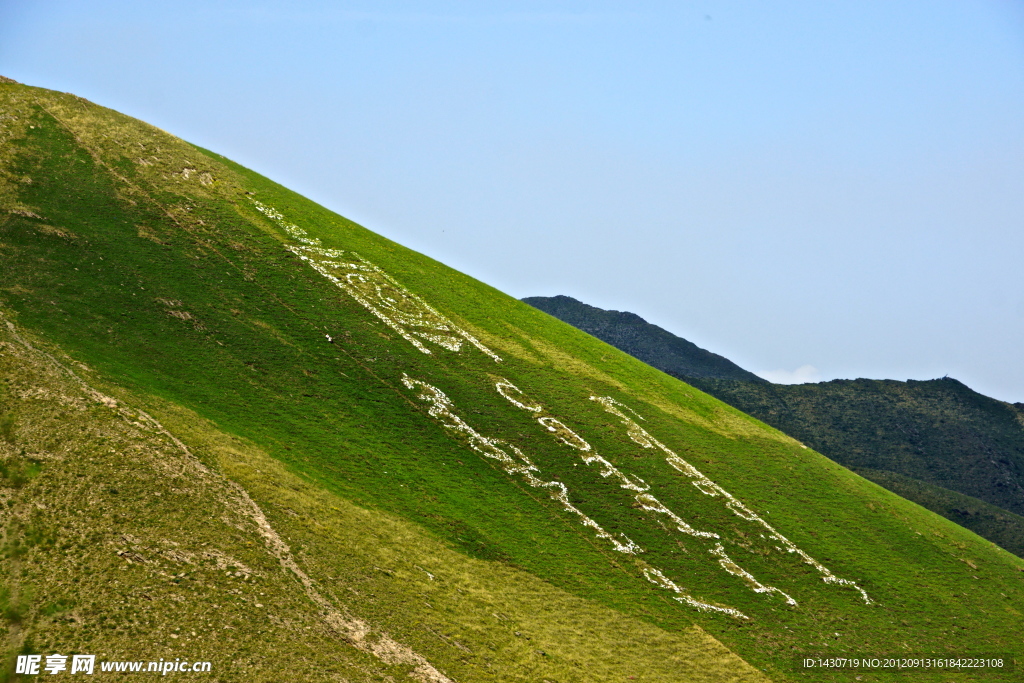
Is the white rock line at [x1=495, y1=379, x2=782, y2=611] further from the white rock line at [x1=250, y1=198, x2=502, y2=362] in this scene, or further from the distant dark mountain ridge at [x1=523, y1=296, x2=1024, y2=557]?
the distant dark mountain ridge at [x1=523, y1=296, x2=1024, y2=557]

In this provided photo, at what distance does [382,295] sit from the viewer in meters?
63.1

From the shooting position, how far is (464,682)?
95.4 feet

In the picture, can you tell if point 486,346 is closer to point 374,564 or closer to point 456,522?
point 456,522

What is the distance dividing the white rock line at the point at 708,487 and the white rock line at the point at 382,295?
11.6m

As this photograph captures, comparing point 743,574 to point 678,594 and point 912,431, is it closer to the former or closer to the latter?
point 678,594

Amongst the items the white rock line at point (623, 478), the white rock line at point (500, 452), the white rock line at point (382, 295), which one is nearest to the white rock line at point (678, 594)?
the white rock line at point (623, 478)

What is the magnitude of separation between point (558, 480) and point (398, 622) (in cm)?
2091

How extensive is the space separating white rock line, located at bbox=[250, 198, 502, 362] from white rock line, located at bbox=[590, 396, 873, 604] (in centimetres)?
1156

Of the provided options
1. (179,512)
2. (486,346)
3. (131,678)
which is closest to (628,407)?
(486,346)

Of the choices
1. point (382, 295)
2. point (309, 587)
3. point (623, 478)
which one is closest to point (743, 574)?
point (623, 478)

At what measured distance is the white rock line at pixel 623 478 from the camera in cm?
4647

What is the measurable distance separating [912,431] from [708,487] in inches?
3793

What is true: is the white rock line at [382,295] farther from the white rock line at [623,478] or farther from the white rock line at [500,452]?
the white rock line at [623,478]

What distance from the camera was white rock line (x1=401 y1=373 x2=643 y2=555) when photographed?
46500 millimetres
